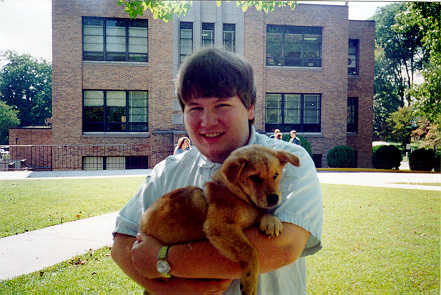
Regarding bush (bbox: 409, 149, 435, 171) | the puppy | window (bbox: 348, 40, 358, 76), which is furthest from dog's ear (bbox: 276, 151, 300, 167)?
bush (bbox: 409, 149, 435, 171)

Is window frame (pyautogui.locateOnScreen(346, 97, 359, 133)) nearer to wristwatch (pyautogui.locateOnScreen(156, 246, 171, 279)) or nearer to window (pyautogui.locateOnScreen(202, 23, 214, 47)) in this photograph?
window (pyautogui.locateOnScreen(202, 23, 214, 47))

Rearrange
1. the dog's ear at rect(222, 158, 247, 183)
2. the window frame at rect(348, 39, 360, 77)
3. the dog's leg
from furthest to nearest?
the window frame at rect(348, 39, 360, 77)
the dog's ear at rect(222, 158, 247, 183)
the dog's leg

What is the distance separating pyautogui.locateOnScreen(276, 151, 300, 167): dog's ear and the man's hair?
11.4 inches

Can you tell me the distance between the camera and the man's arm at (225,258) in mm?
1286

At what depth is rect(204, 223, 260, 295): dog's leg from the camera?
1278mm

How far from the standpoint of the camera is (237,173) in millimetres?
1378

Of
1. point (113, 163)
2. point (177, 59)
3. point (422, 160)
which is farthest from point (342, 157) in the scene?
point (113, 163)

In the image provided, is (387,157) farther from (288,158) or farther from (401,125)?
(288,158)

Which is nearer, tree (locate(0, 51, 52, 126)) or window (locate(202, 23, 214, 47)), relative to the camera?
window (locate(202, 23, 214, 47))

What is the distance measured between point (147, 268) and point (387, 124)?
2.47m

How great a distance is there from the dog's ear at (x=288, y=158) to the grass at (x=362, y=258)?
1621 millimetres

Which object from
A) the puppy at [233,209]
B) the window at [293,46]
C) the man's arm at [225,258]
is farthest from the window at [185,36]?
the man's arm at [225,258]

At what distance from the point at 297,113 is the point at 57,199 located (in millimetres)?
3007

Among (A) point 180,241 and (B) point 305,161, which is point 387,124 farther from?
(A) point 180,241
